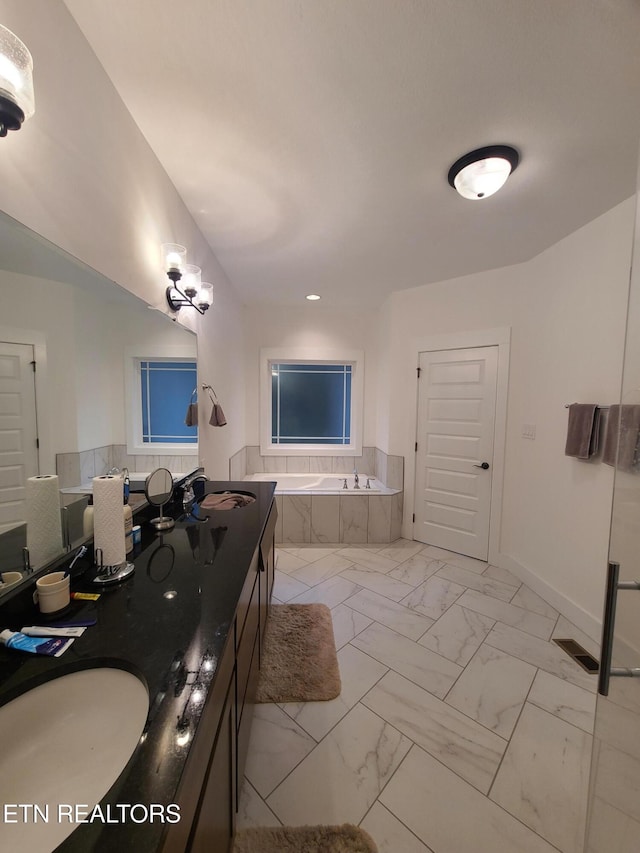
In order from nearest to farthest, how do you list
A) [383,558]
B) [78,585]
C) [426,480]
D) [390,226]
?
[78,585] < [390,226] < [383,558] < [426,480]

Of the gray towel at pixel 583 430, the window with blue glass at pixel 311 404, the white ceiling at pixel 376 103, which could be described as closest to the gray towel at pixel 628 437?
the gray towel at pixel 583 430

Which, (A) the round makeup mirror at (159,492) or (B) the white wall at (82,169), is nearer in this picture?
(B) the white wall at (82,169)

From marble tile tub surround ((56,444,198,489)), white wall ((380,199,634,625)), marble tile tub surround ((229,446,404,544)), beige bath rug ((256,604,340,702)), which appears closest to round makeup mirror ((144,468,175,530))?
marble tile tub surround ((56,444,198,489))

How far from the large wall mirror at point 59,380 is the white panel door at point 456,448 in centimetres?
260

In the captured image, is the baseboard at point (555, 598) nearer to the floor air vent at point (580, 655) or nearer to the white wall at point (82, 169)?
the floor air vent at point (580, 655)

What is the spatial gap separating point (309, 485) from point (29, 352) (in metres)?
3.08

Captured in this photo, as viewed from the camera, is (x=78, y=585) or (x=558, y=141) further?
(x=558, y=141)

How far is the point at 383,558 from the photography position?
3.06 m

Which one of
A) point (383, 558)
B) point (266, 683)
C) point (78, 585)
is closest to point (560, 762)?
point (266, 683)

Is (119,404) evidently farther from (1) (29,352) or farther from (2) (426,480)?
(2) (426,480)

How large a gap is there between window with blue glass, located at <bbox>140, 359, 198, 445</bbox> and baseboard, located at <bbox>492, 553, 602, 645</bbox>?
112 inches

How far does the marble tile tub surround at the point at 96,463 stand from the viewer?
108cm

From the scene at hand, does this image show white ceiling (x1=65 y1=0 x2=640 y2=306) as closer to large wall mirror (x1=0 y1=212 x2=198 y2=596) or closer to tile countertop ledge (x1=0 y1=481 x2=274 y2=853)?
large wall mirror (x1=0 y1=212 x2=198 y2=596)

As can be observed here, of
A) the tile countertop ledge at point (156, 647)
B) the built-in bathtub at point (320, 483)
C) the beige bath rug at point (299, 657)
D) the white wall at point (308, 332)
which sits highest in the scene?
the white wall at point (308, 332)
